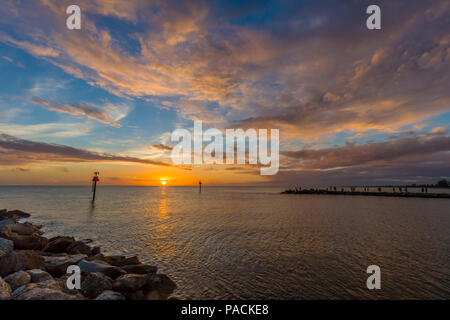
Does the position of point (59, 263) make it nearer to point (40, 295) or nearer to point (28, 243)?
point (40, 295)

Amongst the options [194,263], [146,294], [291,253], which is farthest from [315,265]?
[146,294]

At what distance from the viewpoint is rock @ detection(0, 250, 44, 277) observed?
966cm

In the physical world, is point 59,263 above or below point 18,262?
below

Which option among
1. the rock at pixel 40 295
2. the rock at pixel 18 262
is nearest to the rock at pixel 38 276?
the rock at pixel 18 262

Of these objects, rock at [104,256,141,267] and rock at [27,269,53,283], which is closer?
rock at [27,269,53,283]

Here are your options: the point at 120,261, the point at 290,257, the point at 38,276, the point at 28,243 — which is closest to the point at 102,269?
the point at 120,261

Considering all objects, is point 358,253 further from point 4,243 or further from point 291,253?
point 4,243

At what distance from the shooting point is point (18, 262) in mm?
10039

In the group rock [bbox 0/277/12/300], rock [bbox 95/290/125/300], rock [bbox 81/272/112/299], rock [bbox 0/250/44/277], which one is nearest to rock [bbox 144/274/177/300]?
rock [bbox 95/290/125/300]

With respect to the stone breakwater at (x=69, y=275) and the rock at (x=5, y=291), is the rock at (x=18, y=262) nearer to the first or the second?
the stone breakwater at (x=69, y=275)

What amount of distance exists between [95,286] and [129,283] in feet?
4.39

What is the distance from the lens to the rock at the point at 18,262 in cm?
966

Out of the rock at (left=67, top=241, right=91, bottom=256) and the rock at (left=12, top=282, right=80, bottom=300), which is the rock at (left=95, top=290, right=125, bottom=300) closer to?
the rock at (left=12, top=282, right=80, bottom=300)

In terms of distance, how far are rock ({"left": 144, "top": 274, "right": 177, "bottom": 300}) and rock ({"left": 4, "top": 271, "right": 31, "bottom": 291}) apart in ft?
16.4
